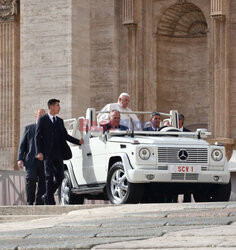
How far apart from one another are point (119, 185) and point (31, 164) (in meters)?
2.19

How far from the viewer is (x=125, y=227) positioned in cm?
806

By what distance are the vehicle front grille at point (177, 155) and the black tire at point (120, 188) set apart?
1.81 feet

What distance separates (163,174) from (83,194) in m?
2.20

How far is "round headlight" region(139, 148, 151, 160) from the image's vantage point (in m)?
11.4

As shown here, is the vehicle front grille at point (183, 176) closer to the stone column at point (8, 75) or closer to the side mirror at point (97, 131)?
the side mirror at point (97, 131)

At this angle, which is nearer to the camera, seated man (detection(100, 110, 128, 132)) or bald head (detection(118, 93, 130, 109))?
seated man (detection(100, 110, 128, 132))

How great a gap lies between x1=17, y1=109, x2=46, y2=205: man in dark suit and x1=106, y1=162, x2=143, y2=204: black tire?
1760 millimetres

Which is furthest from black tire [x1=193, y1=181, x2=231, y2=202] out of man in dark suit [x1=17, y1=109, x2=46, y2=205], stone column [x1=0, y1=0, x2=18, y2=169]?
stone column [x1=0, y1=0, x2=18, y2=169]

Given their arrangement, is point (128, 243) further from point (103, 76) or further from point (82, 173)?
point (103, 76)

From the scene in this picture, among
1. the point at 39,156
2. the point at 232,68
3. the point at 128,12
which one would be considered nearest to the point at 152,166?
the point at 39,156

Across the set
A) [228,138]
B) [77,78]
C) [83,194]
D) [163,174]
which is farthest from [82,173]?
[228,138]

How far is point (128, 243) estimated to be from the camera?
6.74 m

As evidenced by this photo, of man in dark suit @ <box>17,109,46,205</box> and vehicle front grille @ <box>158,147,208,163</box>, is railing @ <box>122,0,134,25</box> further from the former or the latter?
vehicle front grille @ <box>158,147,208,163</box>

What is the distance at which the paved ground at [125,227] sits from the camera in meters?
6.70
